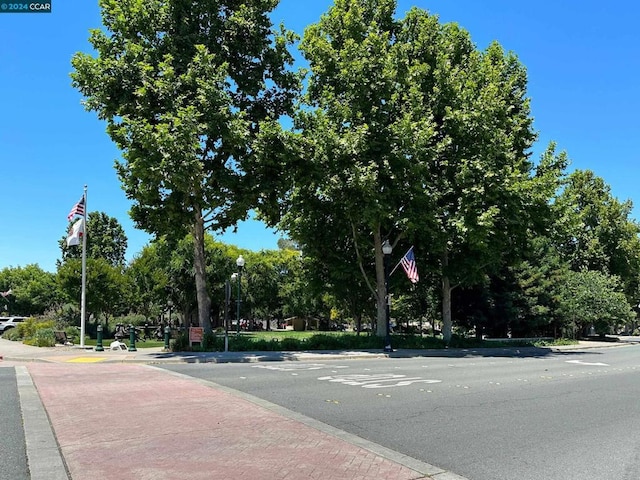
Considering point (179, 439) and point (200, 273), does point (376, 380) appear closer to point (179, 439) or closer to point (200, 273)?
point (179, 439)

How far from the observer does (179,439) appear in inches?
274

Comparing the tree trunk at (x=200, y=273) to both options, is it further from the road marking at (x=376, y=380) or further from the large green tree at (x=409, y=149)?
the road marking at (x=376, y=380)

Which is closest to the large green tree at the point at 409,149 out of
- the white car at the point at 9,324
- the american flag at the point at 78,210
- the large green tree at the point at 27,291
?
the american flag at the point at 78,210

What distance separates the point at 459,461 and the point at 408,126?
65.0 ft

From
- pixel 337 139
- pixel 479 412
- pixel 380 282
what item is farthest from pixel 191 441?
pixel 380 282

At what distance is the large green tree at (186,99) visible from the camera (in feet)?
65.4

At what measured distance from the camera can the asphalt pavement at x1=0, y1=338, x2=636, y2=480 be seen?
5664 mm

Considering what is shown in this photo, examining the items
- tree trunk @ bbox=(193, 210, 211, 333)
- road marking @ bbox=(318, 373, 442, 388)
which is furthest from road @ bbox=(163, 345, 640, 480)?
tree trunk @ bbox=(193, 210, 211, 333)

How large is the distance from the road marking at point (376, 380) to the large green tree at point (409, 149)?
10964 millimetres

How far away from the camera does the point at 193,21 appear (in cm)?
2300

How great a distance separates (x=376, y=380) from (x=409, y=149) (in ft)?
45.3

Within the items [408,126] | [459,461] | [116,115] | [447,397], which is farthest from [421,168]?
[459,461]

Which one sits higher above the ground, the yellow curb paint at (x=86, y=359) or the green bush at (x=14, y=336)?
the yellow curb paint at (x=86, y=359)

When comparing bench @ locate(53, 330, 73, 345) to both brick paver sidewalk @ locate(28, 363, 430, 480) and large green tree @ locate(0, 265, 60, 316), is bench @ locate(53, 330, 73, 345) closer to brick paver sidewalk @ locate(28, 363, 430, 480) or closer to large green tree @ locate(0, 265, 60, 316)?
brick paver sidewalk @ locate(28, 363, 430, 480)
